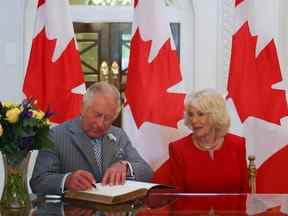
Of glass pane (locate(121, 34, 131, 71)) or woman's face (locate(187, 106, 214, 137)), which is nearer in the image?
woman's face (locate(187, 106, 214, 137))

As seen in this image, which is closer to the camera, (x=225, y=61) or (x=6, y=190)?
(x=6, y=190)

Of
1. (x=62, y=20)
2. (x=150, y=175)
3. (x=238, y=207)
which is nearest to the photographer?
(x=238, y=207)

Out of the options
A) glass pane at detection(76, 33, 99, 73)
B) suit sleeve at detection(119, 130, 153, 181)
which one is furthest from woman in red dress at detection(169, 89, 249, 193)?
glass pane at detection(76, 33, 99, 73)

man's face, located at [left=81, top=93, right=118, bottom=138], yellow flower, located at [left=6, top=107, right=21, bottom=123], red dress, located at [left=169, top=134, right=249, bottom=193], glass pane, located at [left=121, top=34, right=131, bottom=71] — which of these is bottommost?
red dress, located at [left=169, top=134, right=249, bottom=193]

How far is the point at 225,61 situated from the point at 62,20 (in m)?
1.44

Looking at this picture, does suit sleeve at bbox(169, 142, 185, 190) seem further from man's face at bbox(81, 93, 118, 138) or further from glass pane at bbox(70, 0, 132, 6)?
glass pane at bbox(70, 0, 132, 6)

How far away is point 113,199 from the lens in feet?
6.86

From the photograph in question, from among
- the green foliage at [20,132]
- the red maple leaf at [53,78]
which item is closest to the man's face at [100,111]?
the green foliage at [20,132]

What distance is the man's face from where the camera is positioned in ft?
8.99

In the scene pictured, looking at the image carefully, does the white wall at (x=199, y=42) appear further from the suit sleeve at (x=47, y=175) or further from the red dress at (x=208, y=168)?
the suit sleeve at (x=47, y=175)

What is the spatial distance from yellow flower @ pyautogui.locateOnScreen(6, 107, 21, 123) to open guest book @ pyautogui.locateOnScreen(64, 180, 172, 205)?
398mm

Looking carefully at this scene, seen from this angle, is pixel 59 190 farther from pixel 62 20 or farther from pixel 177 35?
pixel 177 35

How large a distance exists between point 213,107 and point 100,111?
70cm

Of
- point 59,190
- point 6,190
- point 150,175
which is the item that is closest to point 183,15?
point 150,175
